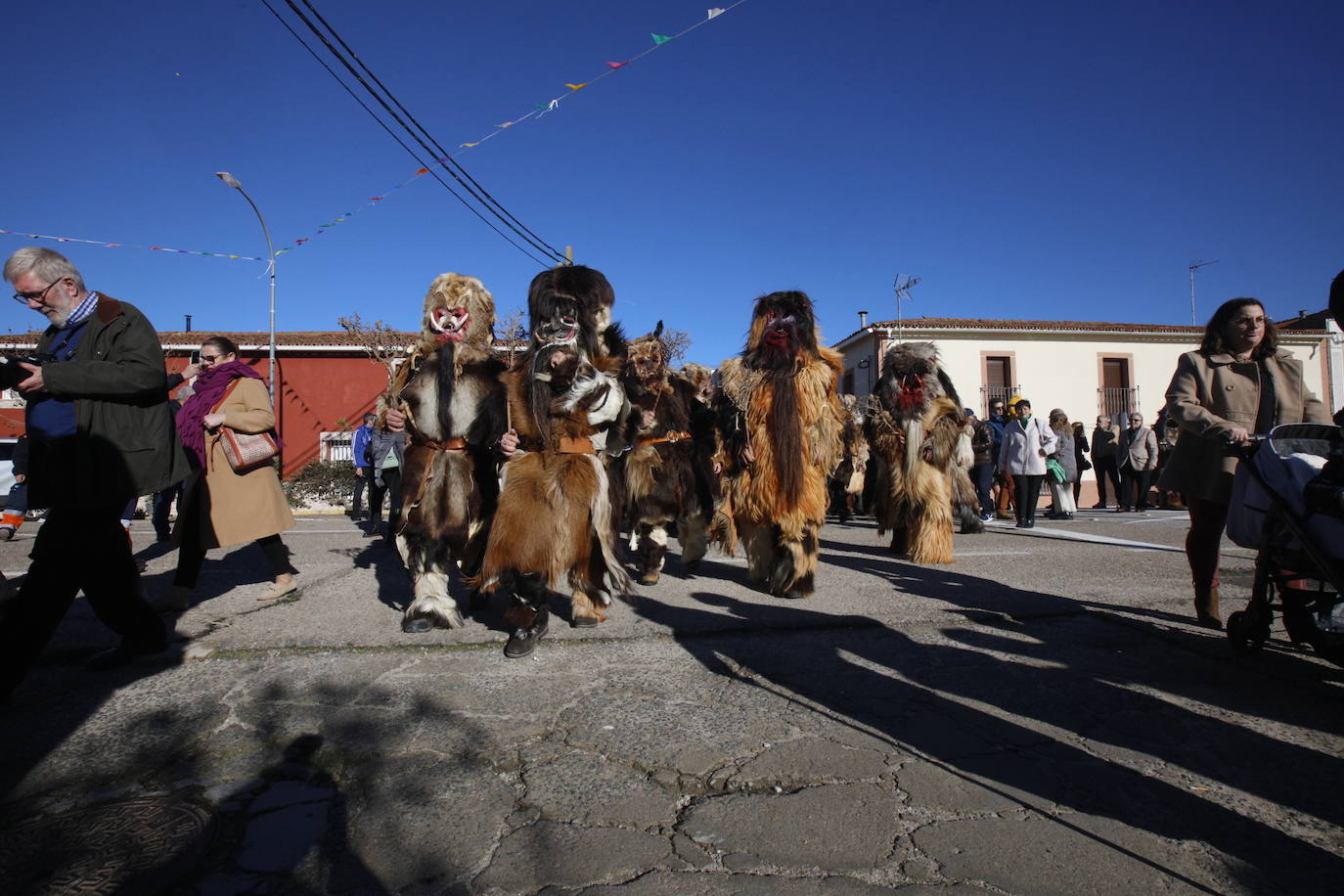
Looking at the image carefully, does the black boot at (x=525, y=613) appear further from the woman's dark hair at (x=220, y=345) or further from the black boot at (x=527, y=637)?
the woman's dark hair at (x=220, y=345)

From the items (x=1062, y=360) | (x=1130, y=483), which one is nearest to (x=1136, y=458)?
(x=1130, y=483)

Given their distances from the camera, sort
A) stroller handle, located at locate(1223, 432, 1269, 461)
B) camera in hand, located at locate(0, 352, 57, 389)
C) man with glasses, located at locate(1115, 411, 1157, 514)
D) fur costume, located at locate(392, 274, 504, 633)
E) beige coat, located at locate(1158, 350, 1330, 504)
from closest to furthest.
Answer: camera in hand, located at locate(0, 352, 57, 389)
stroller handle, located at locate(1223, 432, 1269, 461)
beige coat, located at locate(1158, 350, 1330, 504)
fur costume, located at locate(392, 274, 504, 633)
man with glasses, located at locate(1115, 411, 1157, 514)

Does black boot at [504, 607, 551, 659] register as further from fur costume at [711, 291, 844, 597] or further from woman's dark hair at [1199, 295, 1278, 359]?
woman's dark hair at [1199, 295, 1278, 359]

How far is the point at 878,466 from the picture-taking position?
24.4ft

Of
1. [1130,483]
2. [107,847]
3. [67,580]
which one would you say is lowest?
[107,847]

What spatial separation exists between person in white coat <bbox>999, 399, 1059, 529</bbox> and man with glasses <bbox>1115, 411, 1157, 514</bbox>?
4071mm

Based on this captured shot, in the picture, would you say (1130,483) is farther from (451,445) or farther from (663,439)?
(451,445)

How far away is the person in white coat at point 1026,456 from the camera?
1059cm

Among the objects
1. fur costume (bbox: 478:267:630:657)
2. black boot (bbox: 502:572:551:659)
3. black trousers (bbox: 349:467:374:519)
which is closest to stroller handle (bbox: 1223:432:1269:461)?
fur costume (bbox: 478:267:630:657)

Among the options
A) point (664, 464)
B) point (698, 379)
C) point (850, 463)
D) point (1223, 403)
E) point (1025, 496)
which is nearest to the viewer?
point (1223, 403)

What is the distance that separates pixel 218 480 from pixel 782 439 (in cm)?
377

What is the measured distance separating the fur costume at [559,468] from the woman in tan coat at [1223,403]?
10.8 ft

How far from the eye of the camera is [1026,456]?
10.6m

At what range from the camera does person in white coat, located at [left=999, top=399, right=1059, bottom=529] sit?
34.7 ft
